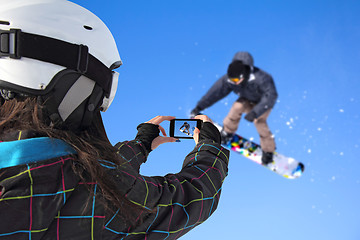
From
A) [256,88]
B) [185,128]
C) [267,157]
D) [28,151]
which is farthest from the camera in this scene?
[267,157]

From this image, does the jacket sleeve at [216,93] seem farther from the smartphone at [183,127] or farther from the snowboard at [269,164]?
the smartphone at [183,127]

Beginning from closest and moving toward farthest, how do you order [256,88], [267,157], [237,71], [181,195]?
1. [181,195]
2. [237,71]
3. [256,88]
4. [267,157]

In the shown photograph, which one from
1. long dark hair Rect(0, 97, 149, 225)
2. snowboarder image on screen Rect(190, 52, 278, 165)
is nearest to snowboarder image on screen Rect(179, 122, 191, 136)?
long dark hair Rect(0, 97, 149, 225)

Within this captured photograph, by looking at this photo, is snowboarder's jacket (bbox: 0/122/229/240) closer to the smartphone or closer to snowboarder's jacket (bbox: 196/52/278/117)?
the smartphone

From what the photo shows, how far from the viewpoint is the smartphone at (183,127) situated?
1338 millimetres

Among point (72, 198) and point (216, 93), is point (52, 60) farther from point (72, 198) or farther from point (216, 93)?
point (216, 93)

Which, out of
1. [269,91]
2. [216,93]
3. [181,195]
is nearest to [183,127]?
Answer: [181,195]

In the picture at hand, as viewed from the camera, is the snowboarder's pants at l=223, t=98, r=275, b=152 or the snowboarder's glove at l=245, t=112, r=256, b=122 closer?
the snowboarder's glove at l=245, t=112, r=256, b=122

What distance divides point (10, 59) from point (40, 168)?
15.6 inches

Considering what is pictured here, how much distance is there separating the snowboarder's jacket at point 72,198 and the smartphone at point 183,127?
0.33 meters

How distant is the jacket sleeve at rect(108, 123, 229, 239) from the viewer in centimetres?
90

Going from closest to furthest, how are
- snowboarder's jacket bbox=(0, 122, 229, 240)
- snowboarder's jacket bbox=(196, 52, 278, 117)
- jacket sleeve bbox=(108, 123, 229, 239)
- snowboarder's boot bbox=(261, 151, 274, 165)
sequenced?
snowboarder's jacket bbox=(0, 122, 229, 240) → jacket sleeve bbox=(108, 123, 229, 239) → snowboarder's jacket bbox=(196, 52, 278, 117) → snowboarder's boot bbox=(261, 151, 274, 165)

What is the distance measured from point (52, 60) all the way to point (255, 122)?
16.9 feet

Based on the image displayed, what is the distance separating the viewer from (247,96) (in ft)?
19.0
